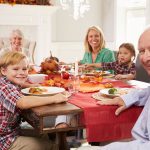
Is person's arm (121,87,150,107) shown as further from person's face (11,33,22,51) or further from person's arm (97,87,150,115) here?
person's face (11,33,22,51)

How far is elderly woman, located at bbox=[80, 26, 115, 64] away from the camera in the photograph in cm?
387

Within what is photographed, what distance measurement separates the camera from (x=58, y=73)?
298 cm

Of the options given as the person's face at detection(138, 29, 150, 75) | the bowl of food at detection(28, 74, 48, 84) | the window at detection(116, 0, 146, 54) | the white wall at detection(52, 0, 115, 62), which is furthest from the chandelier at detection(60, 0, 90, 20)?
the person's face at detection(138, 29, 150, 75)

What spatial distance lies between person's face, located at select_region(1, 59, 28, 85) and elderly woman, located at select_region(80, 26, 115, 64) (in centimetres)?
198

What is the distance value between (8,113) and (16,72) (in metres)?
0.25

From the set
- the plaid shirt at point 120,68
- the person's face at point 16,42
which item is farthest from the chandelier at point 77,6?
the plaid shirt at point 120,68

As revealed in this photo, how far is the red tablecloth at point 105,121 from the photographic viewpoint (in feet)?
5.43

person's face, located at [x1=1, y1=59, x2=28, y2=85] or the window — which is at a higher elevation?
the window

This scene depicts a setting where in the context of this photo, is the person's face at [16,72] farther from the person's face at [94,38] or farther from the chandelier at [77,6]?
the chandelier at [77,6]

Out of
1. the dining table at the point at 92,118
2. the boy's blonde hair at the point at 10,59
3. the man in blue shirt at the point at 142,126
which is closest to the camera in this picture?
the man in blue shirt at the point at 142,126

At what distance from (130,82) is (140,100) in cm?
79

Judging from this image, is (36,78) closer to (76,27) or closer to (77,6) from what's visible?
(76,27)

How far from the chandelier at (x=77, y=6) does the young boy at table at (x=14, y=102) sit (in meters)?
4.61

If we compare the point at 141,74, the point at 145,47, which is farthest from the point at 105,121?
the point at 141,74
